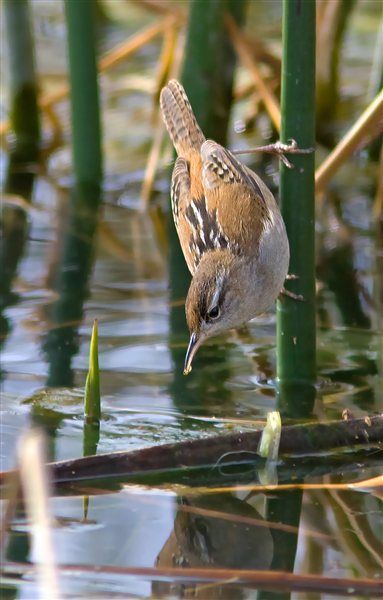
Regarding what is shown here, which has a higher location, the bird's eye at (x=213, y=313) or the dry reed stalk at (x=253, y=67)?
the dry reed stalk at (x=253, y=67)

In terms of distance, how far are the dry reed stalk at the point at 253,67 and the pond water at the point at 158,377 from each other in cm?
71

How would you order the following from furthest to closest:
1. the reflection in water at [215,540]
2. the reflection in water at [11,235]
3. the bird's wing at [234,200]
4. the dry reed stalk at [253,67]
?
the dry reed stalk at [253,67]
the reflection in water at [11,235]
the bird's wing at [234,200]
the reflection in water at [215,540]

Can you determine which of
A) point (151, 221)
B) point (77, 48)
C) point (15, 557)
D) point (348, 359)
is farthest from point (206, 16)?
point (15, 557)

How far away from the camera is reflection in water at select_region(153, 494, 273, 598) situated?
3408mm

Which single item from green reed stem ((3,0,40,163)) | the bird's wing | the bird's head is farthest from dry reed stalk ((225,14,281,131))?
the bird's head

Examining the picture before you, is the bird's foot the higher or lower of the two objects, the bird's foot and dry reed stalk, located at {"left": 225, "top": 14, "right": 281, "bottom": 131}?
the lower

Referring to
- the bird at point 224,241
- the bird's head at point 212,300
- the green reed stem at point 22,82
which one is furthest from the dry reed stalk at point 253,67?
the bird's head at point 212,300

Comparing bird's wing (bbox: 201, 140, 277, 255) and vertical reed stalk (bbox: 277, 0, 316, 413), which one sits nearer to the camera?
vertical reed stalk (bbox: 277, 0, 316, 413)

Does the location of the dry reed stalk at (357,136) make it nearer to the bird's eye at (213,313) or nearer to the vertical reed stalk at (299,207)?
the vertical reed stalk at (299,207)

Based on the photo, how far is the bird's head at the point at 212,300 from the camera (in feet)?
14.9

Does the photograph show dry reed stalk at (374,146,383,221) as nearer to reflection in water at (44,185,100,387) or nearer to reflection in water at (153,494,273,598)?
reflection in water at (44,185,100,387)

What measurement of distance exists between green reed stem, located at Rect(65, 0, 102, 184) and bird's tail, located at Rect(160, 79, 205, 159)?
1496 millimetres

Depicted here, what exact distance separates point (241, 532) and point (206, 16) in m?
3.68

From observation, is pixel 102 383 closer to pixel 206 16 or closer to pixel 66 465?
pixel 66 465
